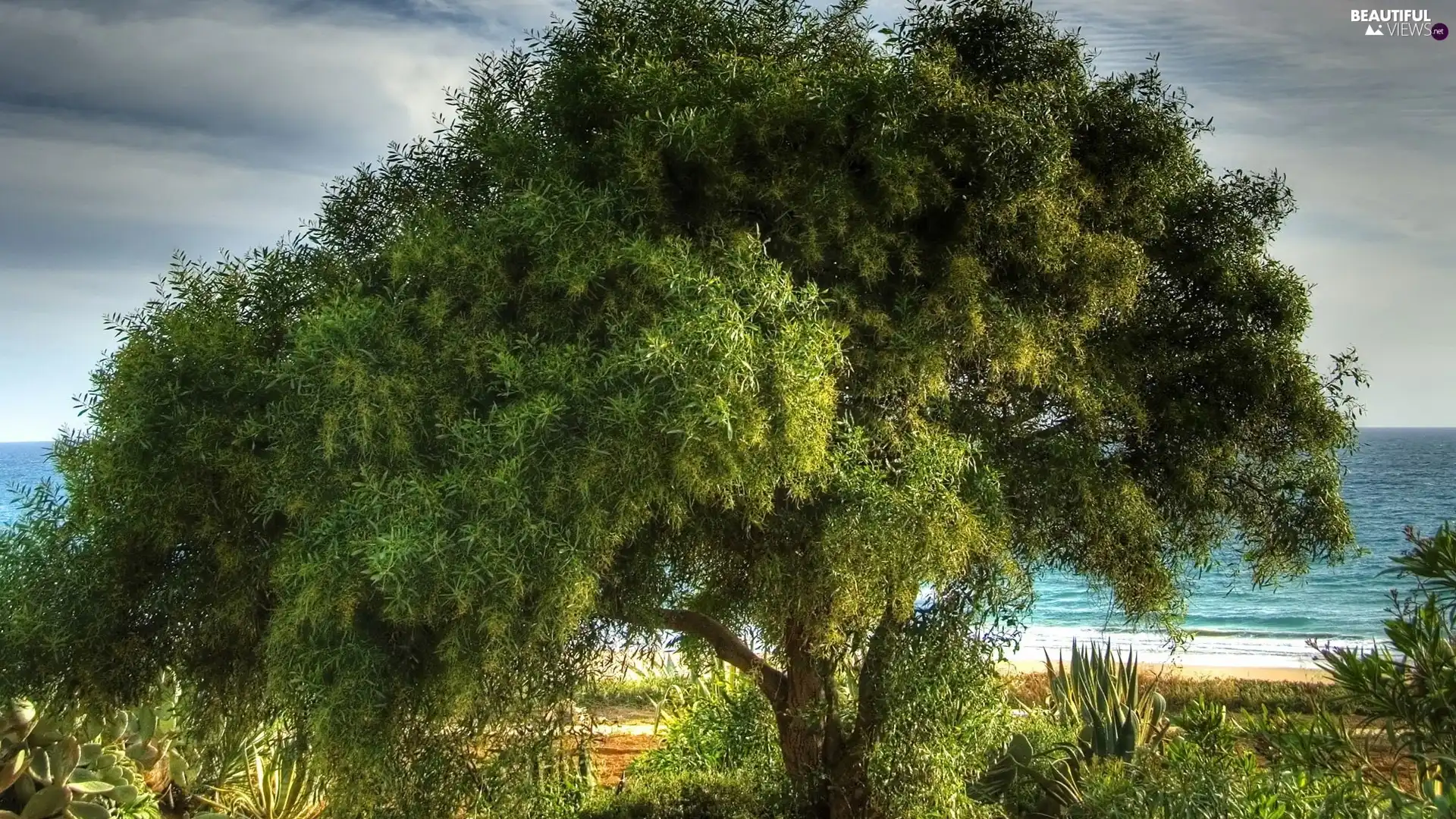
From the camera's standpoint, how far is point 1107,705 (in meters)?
7.96

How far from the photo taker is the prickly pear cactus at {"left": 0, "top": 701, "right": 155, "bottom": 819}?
6.75 m

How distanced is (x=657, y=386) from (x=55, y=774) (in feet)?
15.9

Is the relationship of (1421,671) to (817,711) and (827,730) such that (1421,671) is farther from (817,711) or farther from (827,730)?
(827,730)

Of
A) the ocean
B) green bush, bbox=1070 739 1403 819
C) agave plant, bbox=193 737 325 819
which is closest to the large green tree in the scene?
green bush, bbox=1070 739 1403 819

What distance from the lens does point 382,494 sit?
4.79 metres

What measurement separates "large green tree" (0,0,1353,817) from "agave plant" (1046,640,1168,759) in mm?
1909

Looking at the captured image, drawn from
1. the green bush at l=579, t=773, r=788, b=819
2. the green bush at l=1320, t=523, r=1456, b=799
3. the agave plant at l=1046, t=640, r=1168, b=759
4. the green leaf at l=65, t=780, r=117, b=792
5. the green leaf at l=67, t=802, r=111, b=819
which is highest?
the green bush at l=1320, t=523, r=1456, b=799

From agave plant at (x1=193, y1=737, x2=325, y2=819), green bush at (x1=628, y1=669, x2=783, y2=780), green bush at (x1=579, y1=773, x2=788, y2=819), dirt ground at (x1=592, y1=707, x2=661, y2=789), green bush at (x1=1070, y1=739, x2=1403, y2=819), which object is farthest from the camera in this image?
dirt ground at (x1=592, y1=707, x2=661, y2=789)

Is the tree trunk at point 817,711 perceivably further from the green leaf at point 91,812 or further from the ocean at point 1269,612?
the ocean at point 1269,612

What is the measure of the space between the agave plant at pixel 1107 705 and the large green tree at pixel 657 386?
6.26ft

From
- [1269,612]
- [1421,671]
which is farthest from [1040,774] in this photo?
[1269,612]

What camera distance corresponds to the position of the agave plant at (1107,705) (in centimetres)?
780

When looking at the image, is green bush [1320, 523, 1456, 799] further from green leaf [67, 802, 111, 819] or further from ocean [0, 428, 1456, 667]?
ocean [0, 428, 1456, 667]

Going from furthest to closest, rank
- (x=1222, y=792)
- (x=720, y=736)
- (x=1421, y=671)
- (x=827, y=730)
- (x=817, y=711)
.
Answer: (x=720, y=736) → (x=827, y=730) → (x=817, y=711) → (x=1222, y=792) → (x=1421, y=671)
